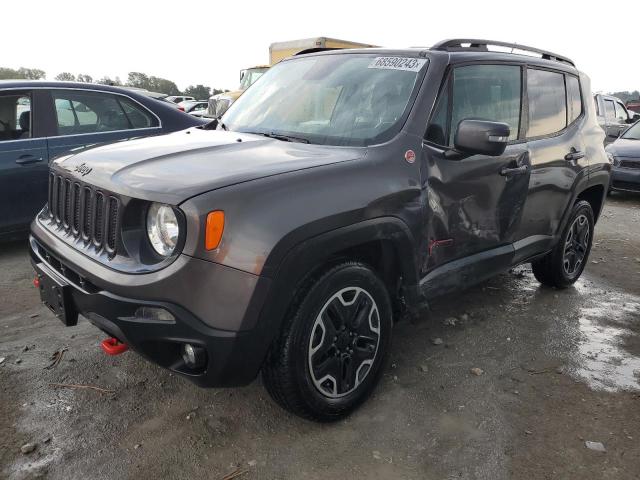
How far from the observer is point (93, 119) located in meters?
5.29

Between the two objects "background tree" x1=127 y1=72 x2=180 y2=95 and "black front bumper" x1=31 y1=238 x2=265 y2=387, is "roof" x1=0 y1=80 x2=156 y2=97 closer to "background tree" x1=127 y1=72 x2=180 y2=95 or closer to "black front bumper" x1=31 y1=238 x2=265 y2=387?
"black front bumper" x1=31 y1=238 x2=265 y2=387

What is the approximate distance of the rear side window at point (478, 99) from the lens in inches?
117

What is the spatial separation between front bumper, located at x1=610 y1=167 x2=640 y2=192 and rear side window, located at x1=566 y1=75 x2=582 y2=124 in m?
5.47

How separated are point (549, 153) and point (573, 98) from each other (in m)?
0.80

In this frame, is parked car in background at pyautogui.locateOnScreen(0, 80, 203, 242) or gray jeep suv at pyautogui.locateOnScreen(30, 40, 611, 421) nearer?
gray jeep suv at pyautogui.locateOnScreen(30, 40, 611, 421)

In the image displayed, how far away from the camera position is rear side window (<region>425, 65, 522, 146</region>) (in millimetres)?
2965

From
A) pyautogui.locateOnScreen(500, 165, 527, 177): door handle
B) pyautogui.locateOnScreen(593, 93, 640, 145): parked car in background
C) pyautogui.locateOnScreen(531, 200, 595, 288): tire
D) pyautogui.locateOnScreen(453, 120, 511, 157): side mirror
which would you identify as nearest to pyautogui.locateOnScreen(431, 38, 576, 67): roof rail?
pyautogui.locateOnScreen(453, 120, 511, 157): side mirror

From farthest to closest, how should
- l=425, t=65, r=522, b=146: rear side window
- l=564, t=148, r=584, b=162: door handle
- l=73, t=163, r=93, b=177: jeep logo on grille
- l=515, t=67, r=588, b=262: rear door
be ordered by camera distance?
l=564, t=148, r=584, b=162: door handle < l=515, t=67, r=588, b=262: rear door < l=425, t=65, r=522, b=146: rear side window < l=73, t=163, r=93, b=177: jeep logo on grille

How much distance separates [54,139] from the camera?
4.97m

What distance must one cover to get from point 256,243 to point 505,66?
7.66 feet

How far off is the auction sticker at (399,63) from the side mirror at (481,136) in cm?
49

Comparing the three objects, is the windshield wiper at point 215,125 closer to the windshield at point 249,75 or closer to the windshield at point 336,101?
the windshield at point 336,101

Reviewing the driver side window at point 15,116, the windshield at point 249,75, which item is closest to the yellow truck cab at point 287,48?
the windshield at point 249,75

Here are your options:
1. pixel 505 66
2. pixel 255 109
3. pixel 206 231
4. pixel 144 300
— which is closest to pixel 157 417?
pixel 144 300
